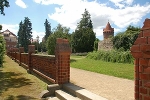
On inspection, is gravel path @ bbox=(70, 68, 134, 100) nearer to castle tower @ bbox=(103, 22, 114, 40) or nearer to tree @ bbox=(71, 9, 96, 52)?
tree @ bbox=(71, 9, 96, 52)

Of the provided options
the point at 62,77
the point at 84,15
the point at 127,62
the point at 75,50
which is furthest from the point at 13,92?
the point at 84,15

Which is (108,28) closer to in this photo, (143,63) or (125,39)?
(125,39)

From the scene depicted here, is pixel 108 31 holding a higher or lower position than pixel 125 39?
higher

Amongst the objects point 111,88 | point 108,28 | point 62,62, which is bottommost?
point 111,88

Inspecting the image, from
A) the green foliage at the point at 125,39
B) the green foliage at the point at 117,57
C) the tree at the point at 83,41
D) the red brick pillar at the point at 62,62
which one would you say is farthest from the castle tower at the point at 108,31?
the red brick pillar at the point at 62,62

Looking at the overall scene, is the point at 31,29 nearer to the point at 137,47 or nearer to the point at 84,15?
the point at 84,15

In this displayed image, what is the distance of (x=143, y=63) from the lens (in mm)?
2193

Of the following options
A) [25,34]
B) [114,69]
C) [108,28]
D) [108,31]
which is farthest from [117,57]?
[25,34]

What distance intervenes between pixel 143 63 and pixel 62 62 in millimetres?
3832

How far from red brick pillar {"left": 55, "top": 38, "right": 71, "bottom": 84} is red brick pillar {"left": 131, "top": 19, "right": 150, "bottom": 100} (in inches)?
145

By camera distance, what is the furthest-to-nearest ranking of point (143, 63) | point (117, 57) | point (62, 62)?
point (117, 57), point (62, 62), point (143, 63)

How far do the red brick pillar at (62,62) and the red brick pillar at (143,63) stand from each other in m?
3.67

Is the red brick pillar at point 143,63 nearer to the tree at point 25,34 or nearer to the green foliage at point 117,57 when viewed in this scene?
the green foliage at point 117,57

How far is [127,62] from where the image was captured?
1484 cm
